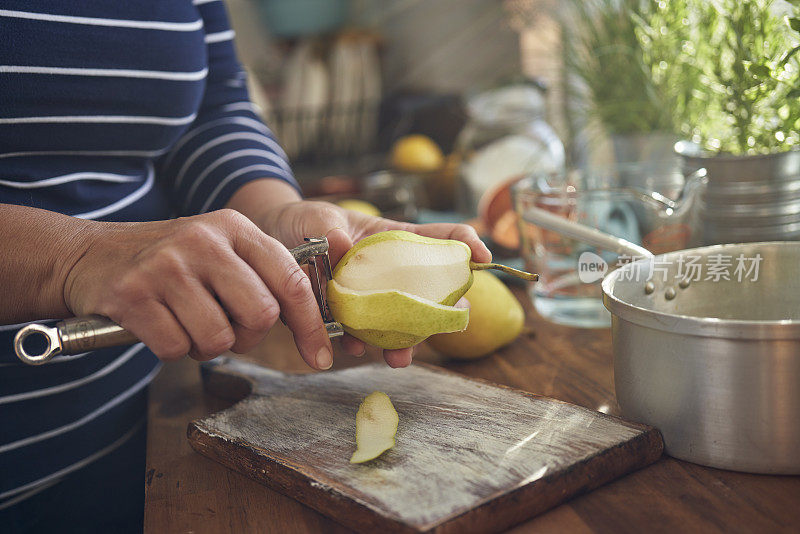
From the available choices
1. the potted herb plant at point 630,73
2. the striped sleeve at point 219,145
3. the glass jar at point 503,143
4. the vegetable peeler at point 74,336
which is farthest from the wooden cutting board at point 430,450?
the glass jar at point 503,143

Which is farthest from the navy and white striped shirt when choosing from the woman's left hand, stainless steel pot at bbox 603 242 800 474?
stainless steel pot at bbox 603 242 800 474

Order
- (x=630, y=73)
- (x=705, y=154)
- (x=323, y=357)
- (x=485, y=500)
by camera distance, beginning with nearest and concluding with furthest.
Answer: (x=485, y=500) < (x=323, y=357) < (x=705, y=154) < (x=630, y=73)

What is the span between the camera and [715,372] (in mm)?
422

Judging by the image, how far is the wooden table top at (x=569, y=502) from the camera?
408mm

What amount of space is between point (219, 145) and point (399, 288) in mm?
380

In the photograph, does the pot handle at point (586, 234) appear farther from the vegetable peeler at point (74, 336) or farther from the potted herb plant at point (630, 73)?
the vegetable peeler at point (74, 336)

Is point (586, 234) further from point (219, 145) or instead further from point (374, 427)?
Result: point (219, 145)

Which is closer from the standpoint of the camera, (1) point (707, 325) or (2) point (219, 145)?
(1) point (707, 325)

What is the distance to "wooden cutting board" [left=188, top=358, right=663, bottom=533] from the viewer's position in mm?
414

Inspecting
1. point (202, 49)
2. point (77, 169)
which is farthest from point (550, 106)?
point (77, 169)

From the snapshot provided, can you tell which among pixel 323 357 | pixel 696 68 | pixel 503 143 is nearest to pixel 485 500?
pixel 323 357

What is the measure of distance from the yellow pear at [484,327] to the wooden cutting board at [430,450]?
0.06m

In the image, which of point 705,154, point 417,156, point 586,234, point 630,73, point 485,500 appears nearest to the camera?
point 485,500

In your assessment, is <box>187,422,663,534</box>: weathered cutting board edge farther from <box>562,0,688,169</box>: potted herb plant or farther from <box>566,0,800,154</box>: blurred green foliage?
<box>562,0,688,169</box>: potted herb plant
